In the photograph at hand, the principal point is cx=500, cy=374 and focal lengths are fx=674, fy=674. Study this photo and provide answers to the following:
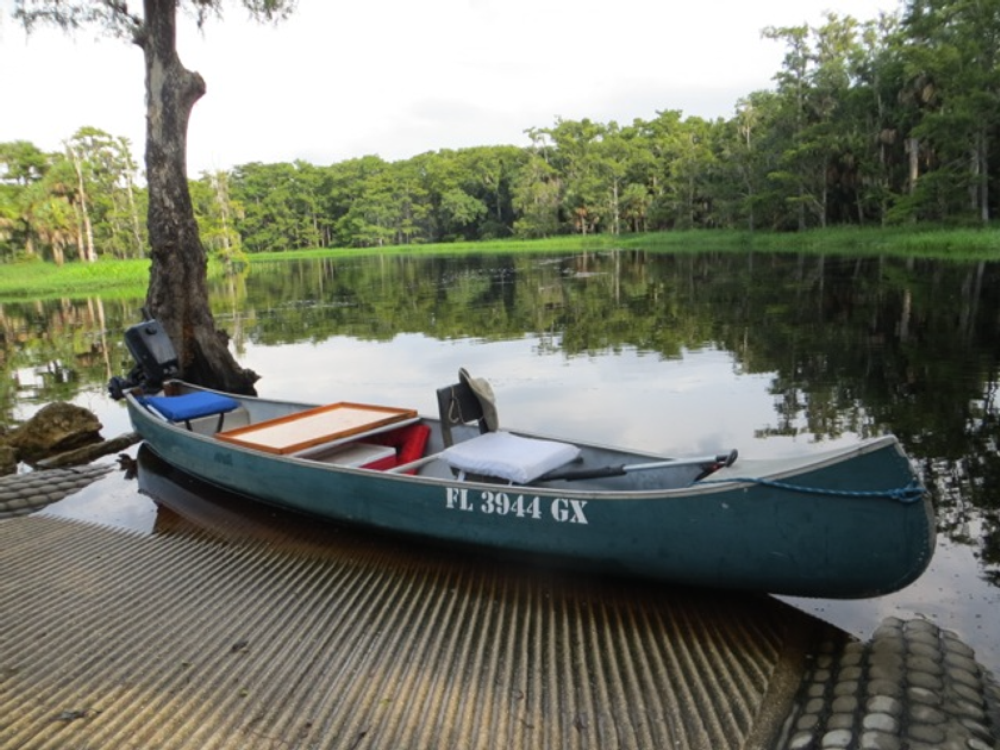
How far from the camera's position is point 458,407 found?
6922 mm

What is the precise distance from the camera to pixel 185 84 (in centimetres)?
1225

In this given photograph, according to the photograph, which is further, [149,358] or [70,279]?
[70,279]

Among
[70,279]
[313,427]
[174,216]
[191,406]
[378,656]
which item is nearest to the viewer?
[378,656]

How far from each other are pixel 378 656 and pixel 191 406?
19.9 feet

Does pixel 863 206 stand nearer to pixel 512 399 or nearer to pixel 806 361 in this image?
pixel 806 361

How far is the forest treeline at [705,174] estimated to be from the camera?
36.2 metres

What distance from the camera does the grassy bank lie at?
33.1 meters

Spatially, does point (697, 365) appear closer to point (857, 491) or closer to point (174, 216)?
point (857, 491)

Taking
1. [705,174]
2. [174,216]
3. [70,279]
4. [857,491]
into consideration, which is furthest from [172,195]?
[705,174]

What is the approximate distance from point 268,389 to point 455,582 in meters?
10.1

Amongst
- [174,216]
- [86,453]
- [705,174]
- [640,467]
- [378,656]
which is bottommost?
[86,453]

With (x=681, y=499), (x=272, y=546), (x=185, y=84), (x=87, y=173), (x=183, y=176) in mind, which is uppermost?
(x=87, y=173)

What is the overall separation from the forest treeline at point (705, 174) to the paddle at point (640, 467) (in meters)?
36.8

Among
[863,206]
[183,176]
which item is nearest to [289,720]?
[183,176]
